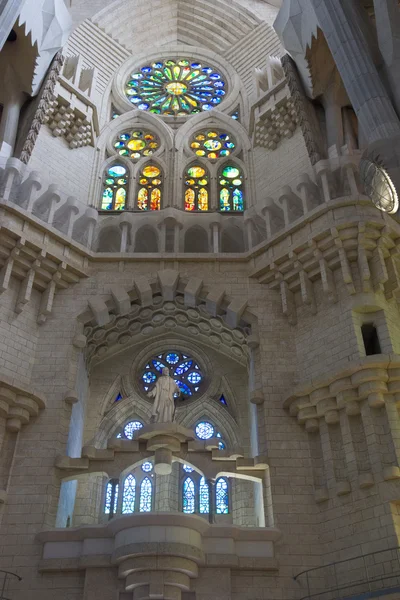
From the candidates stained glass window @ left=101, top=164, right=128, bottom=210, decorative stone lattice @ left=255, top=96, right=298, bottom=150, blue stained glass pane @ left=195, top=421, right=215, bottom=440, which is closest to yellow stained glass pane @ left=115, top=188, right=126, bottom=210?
stained glass window @ left=101, top=164, right=128, bottom=210

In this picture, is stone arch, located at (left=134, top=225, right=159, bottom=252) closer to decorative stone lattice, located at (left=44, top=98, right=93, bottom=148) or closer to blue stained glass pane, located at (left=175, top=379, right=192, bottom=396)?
decorative stone lattice, located at (left=44, top=98, right=93, bottom=148)

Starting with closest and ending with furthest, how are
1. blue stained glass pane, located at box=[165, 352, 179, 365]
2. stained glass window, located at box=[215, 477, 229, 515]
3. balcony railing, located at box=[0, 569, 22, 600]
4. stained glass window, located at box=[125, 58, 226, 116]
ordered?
balcony railing, located at box=[0, 569, 22, 600] < stained glass window, located at box=[215, 477, 229, 515] < blue stained glass pane, located at box=[165, 352, 179, 365] < stained glass window, located at box=[125, 58, 226, 116]

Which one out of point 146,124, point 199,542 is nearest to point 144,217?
point 146,124

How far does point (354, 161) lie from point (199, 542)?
8.05 m

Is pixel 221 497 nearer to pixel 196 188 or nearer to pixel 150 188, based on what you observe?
pixel 196 188

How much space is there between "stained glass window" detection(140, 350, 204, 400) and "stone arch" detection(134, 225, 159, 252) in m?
2.84

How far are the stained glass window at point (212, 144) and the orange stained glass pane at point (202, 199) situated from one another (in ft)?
4.77

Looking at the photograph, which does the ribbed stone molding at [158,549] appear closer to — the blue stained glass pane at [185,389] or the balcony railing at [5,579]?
the balcony railing at [5,579]

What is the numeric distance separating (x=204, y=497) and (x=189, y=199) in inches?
284

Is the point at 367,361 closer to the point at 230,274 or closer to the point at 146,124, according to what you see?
the point at 230,274

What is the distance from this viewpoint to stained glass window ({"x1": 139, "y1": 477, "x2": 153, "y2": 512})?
13.9m

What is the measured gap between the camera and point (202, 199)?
16109 millimetres

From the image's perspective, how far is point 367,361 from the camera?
10.6m

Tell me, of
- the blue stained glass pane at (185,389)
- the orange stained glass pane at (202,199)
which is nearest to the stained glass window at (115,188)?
the orange stained glass pane at (202,199)
